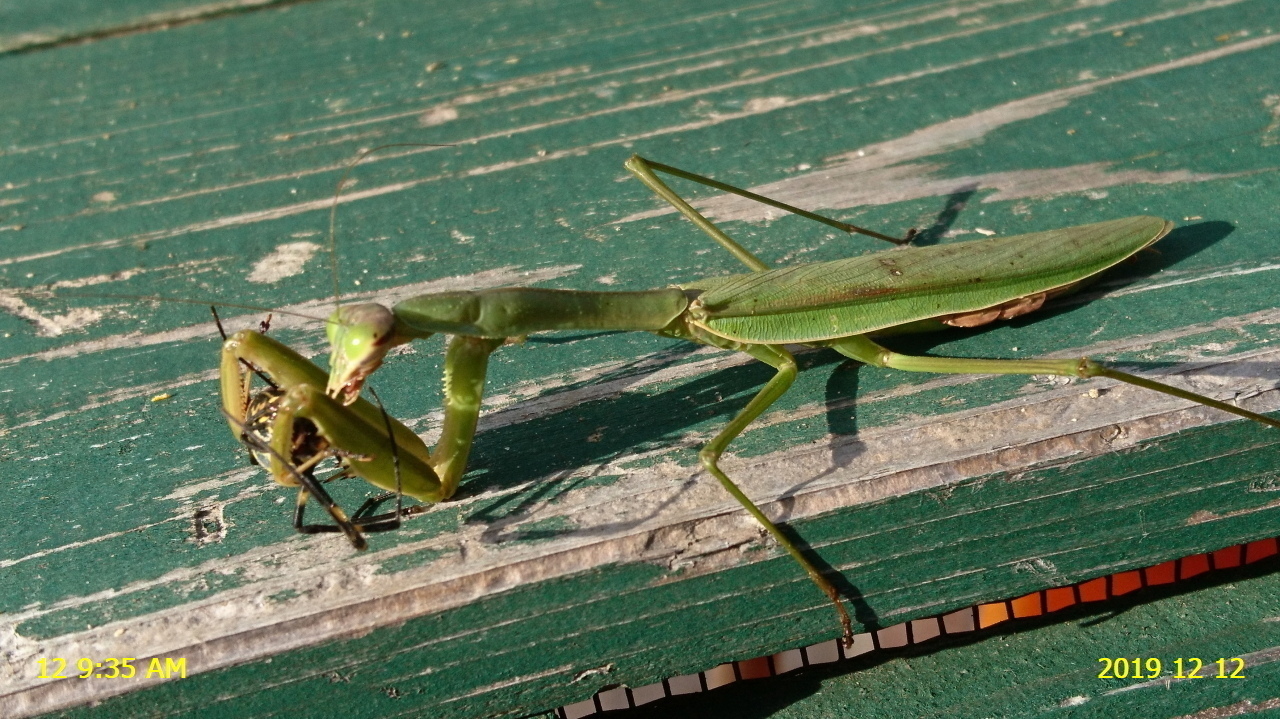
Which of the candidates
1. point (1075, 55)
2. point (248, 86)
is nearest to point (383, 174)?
point (248, 86)

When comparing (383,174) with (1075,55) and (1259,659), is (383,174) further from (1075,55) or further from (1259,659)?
(1259,659)

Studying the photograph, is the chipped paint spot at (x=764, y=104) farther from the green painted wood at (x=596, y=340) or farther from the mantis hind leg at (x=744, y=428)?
the mantis hind leg at (x=744, y=428)

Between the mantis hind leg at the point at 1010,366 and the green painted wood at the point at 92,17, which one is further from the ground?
the green painted wood at the point at 92,17

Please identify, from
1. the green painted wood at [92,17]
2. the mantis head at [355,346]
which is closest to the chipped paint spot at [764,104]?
the mantis head at [355,346]
